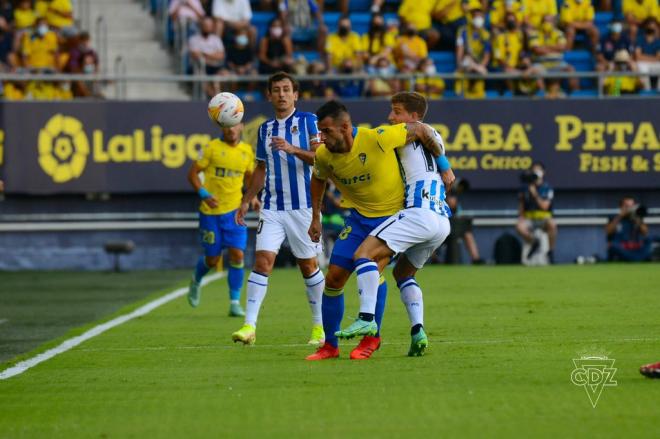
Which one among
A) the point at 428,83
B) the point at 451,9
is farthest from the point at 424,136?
the point at 451,9

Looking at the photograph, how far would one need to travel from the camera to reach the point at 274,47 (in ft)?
85.6

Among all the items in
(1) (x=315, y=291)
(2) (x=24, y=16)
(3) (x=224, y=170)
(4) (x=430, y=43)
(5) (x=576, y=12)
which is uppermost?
(5) (x=576, y=12)

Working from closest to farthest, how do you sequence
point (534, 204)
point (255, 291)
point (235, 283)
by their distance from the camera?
point (255, 291) < point (235, 283) < point (534, 204)

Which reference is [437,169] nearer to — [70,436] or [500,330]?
[500,330]

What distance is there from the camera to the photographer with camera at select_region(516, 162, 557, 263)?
25125 mm

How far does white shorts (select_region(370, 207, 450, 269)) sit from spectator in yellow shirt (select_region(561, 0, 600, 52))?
18368 mm

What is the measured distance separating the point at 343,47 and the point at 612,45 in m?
5.57

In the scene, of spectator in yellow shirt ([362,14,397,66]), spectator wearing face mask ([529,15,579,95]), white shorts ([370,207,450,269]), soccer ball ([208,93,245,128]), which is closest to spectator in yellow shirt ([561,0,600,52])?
spectator wearing face mask ([529,15,579,95])

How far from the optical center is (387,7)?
1126 inches

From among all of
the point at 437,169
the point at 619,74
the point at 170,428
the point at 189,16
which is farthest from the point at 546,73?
the point at 170,428

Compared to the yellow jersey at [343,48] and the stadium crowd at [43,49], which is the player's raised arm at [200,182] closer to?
the stadium crowd at [43,49]
